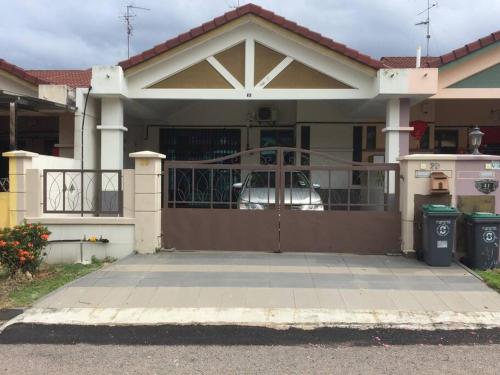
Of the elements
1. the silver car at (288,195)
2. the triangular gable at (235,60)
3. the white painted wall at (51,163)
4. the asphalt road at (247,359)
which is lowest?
the asphalt road at (247,359)

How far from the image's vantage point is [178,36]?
35.8ft

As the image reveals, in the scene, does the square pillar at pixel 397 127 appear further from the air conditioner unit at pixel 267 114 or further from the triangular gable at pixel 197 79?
the air conditioner unit at pixel 267 114

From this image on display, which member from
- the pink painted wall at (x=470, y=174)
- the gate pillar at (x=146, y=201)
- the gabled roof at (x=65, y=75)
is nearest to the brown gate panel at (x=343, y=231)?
the pink painted wall at (x=470, y=174)

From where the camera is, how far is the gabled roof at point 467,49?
448 inches

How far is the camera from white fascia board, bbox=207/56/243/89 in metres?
11.2

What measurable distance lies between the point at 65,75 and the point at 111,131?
5713 millimetres

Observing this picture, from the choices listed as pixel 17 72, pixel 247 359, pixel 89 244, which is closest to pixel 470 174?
pixel 247 359

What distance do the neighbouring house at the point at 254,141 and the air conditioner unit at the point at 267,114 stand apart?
42 mm

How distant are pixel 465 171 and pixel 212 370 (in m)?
6.29

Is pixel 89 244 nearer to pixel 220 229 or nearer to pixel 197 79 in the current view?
pixel 220 229

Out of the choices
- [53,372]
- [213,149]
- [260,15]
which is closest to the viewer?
[53,372]

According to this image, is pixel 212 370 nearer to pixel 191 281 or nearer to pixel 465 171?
pixel 191 281

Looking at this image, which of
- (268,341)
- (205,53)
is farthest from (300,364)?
(205,53)

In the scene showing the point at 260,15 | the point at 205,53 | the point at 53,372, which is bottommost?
the point at 53,372
